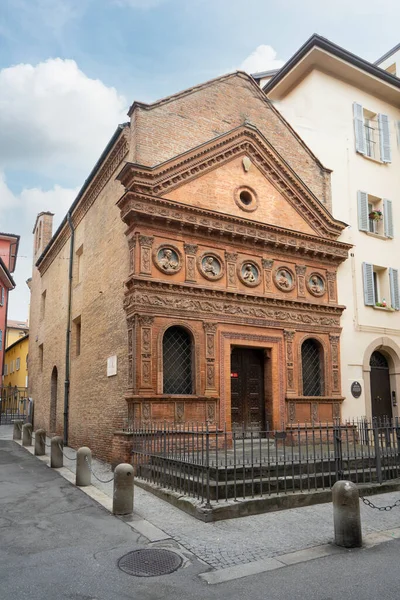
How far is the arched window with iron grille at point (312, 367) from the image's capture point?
636 inches

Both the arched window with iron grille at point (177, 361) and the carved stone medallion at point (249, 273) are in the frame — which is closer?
the arched window with iron grille at point (177, 361)

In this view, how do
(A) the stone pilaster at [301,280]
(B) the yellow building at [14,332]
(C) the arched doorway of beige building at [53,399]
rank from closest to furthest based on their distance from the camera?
(A) the stone pilaster at [301,280] < (C) the arched doorway of beige building at [53,399] < (B) the yellow building at [14,332]

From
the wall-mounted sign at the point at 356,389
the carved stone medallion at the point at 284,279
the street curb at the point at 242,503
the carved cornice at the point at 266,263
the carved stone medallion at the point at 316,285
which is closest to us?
the street curb at the point at 242,503

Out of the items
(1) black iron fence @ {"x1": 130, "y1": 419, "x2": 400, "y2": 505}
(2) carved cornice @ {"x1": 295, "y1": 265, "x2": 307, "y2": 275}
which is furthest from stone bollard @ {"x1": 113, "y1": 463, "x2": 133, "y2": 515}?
(2) carved cornice @ {"x1": 295, "y1": 265, "x2": 307, "y2": 275}

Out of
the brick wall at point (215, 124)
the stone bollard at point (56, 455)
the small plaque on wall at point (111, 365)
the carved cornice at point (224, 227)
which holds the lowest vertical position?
the stone bollard at point (56, 455)

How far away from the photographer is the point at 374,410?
17.8 m

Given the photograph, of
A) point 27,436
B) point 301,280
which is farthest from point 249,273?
point 27,436

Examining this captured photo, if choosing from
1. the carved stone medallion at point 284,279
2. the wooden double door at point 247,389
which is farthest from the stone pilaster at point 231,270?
the wooden double door at point 247,389

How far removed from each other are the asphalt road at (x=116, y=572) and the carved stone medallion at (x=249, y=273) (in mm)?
8439

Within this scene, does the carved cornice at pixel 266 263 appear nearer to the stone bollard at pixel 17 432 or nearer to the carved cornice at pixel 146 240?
the carved cornice at pixel 146 240

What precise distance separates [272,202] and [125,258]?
211 inches

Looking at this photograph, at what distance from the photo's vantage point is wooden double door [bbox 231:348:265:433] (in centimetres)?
1485

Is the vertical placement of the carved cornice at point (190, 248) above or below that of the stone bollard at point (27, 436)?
above

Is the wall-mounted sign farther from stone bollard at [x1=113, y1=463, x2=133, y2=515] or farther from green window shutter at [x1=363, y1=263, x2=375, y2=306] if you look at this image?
stone bollard at [x1=113, y1=463, x2=133, y2=515]
